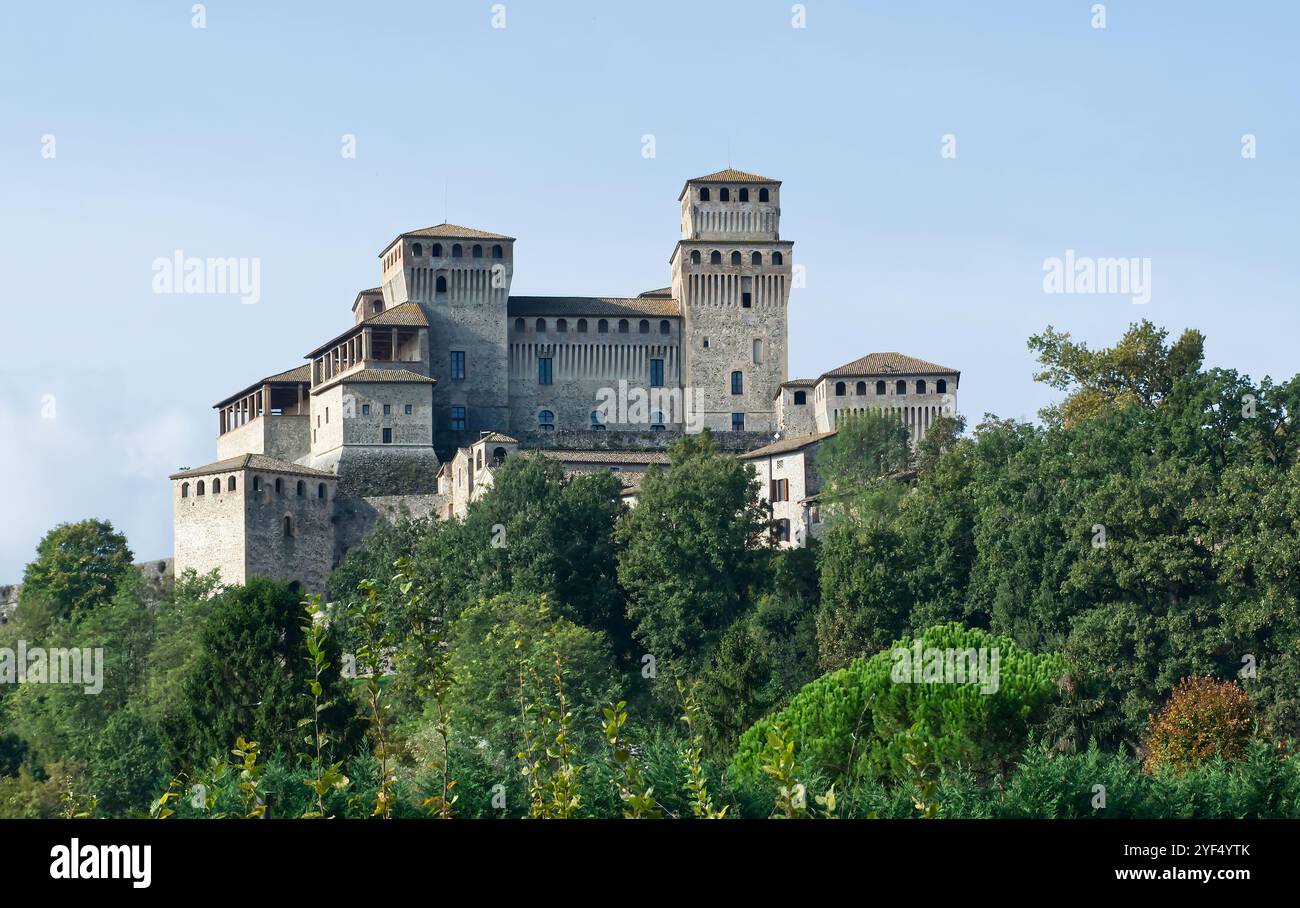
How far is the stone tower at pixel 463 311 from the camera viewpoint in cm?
8338

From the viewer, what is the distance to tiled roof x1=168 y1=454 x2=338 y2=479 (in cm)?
7319

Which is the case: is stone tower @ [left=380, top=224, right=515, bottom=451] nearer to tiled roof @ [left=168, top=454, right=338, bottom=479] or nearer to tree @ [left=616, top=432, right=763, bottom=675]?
tiled roof @ [left=168, top=454, right=338, bottom=479]

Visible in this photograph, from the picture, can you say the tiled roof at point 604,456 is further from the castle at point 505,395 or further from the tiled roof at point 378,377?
the tiled roof at point 378,377

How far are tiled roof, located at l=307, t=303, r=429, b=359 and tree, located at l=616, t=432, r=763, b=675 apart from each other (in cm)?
1604

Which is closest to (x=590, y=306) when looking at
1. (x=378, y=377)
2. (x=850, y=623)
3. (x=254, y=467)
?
Answer: (x=378, y=377)

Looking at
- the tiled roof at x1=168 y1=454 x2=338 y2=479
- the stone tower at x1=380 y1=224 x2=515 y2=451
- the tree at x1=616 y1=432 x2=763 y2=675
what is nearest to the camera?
the tree at x1=616 y1=432 x2=763 y2=675

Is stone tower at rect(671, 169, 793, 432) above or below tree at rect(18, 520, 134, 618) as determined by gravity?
above

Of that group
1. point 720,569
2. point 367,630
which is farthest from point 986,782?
point 367,630

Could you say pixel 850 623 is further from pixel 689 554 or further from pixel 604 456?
pixel 604 456

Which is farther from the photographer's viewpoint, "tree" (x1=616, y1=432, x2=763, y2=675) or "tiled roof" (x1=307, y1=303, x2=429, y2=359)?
"tiled roof" (x1=307, y1=303, x2=429, y2=359)

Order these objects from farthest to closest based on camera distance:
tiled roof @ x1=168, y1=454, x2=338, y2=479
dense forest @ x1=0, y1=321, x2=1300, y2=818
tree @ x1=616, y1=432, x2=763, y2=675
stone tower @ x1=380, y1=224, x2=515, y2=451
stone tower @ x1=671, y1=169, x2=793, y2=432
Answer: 1. stone tower @ x1=671, y1=169, x2=793, y2=432
2. stone tower @ x1=380, y1=224, x2=515, y2=451
3. tiled roof @ x1=168, y1=454, x2=338, y2=479
4. tree @ x1=616, y1=432, x2=763, y2=675
5. dense forest @ x1=0, y1=321, x2=1300, y2=818

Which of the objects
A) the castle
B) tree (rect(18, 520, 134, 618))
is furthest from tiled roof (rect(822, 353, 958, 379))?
tree (rect(18, 520, 134, 618))

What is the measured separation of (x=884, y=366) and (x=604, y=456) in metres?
11.2
